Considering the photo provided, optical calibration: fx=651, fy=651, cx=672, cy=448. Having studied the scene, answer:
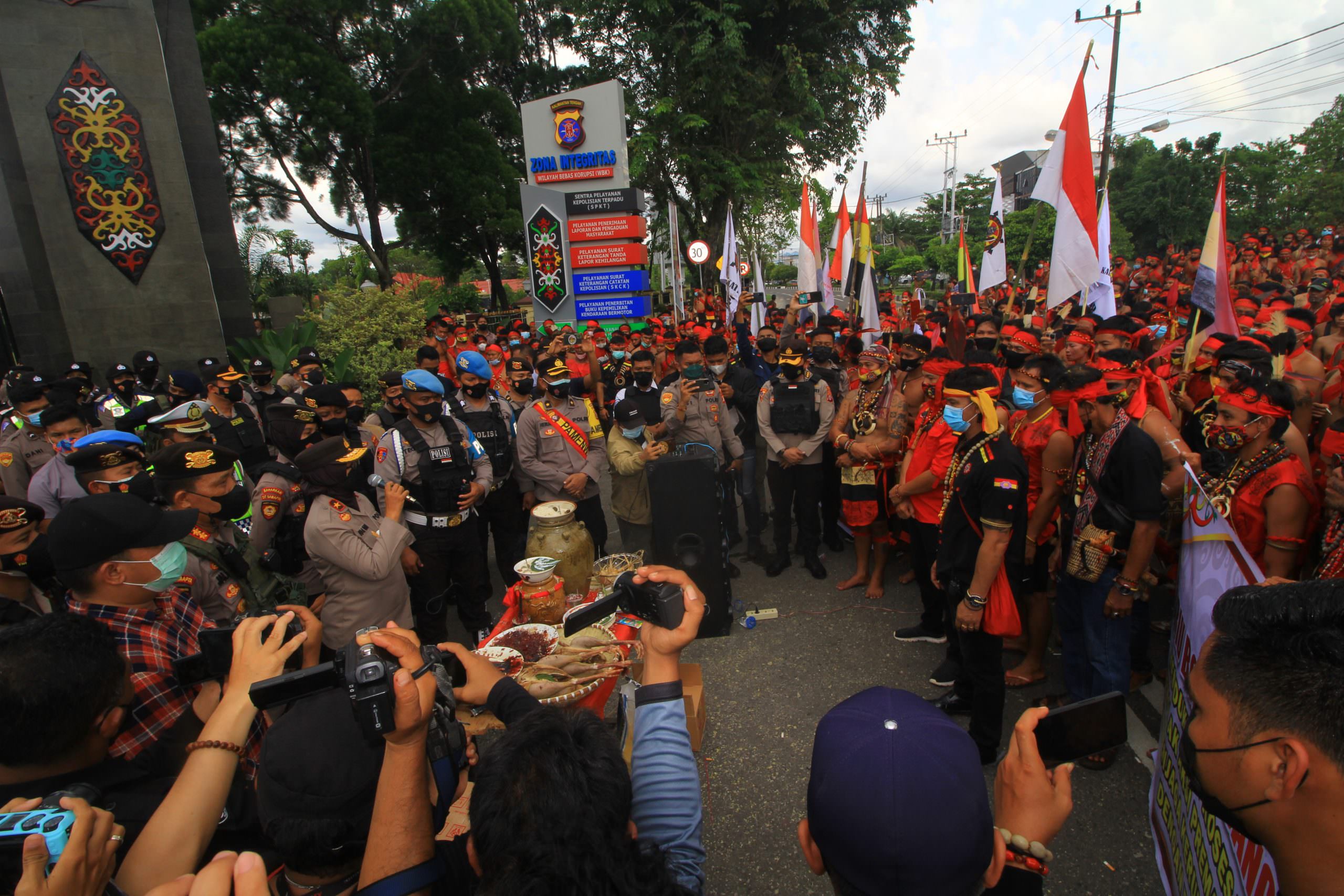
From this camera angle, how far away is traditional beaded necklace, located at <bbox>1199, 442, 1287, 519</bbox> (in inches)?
117

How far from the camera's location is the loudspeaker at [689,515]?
4.41 metres

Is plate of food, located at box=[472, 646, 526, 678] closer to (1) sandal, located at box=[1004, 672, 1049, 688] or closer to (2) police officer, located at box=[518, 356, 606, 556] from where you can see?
(2) police officer, located at box=[518, 356, 606, 556]

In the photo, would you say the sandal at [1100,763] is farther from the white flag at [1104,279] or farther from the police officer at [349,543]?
the white flag at [1104,279]

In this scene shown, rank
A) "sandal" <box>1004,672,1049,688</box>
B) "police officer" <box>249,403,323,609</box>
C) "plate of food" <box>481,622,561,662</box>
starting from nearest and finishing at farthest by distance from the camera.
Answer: "plate of food" <box>481,622,561,662</box>
"police officer" <box>249,403,323,609</box>
"sandal" <box>1004,672,1049,688</box>

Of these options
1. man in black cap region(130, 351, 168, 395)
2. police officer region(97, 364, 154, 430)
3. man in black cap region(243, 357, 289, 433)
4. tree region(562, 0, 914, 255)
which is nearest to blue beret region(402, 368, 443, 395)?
man in black cap region(243, 357, 289, 433)

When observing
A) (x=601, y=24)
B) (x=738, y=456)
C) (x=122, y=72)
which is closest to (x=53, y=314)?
(x=122, y=72)

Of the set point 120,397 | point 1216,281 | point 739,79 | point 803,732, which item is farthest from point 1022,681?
point 739,79

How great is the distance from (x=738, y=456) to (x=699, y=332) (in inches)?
268

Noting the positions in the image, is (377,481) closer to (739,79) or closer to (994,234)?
(994,234)

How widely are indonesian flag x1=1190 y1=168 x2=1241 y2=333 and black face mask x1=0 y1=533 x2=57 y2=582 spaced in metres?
7.89

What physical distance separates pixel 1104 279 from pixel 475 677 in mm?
7589

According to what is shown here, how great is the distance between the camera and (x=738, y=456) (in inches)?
236

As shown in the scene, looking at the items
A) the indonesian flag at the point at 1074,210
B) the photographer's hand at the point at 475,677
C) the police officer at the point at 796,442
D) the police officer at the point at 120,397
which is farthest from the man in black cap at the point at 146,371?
the indonesian flag at the point at 1074,210

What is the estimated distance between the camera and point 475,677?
1.83 metres
